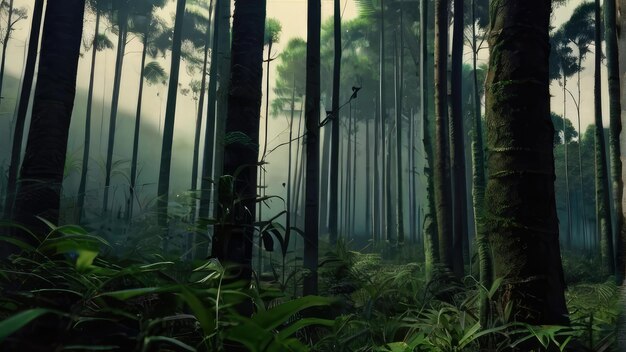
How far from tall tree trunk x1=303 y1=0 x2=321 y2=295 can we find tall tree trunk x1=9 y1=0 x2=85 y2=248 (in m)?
2.02

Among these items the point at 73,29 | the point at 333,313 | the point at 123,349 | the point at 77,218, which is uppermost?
the point at 73,29

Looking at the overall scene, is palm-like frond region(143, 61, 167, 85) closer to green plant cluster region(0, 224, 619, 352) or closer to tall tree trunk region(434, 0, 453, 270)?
tall tree trunk region(434, 0, 453, 270)

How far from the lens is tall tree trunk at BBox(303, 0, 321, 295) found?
4219 millimetres

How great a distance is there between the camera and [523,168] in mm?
2066

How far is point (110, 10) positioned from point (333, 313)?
22374mm

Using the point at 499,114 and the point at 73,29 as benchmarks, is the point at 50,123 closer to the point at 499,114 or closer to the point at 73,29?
the point at 73,29

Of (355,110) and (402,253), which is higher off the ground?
(355,110)

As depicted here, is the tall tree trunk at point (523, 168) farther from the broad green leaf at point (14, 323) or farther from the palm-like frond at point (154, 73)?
the palm-like frond at point (154, 73)

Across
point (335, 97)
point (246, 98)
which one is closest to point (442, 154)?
point (335, 97)

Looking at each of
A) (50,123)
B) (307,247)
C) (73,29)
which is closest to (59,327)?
(50,123)

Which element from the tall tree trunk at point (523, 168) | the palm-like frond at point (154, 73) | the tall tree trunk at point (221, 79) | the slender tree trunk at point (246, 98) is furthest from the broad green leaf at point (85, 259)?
the palm-like frond at point (154, 73)

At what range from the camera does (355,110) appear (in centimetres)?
3369

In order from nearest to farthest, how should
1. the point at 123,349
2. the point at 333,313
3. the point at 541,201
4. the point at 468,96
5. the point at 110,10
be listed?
the point at 123,349 → the point at 541,201 → the point at 333,313 → the point at 110,10 → the point at 468,96

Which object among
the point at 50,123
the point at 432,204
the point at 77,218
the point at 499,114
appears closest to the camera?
the point at 499,114
